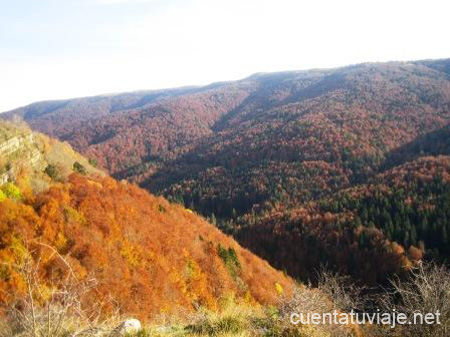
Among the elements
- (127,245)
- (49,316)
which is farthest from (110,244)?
(49,316)

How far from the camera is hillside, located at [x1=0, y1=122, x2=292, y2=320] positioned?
22812 millimetres

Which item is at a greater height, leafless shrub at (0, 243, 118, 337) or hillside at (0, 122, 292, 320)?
leafless shrub at (0, 243, 118, 337)

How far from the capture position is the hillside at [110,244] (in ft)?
74.8

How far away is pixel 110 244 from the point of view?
28281mm

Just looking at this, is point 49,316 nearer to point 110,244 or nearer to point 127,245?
point 110,244

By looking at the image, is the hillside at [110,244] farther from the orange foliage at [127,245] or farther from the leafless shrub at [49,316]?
the leafless shrub at [49,316]

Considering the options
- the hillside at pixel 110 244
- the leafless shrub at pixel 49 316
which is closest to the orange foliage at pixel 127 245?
the hillside at pixel 110 244

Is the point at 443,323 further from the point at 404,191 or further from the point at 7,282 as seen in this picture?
the point at 404,191

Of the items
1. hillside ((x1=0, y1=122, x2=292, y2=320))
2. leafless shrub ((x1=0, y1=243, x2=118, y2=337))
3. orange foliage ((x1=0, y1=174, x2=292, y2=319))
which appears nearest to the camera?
leafless shrub ((x1=0, y1=243, x2=118, y2=337))

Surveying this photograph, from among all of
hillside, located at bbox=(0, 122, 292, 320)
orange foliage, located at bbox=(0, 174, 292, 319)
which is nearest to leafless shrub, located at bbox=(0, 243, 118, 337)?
hillside, located at bbox=(0, 122, 292, 320)

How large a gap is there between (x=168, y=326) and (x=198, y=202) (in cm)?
16767

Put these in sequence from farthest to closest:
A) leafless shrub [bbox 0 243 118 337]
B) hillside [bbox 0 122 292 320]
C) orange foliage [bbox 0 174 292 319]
Result: orange foliage [bbox 0 174 292 319] < hillside [bbox 0 122 292 320] < leafless shrub [bbox 0 243 118 337]

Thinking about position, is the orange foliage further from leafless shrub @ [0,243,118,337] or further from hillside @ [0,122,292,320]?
leafless shrub @ [0,243,118,337]

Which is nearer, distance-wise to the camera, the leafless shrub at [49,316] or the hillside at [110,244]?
the leafless shrub at [49,316]
